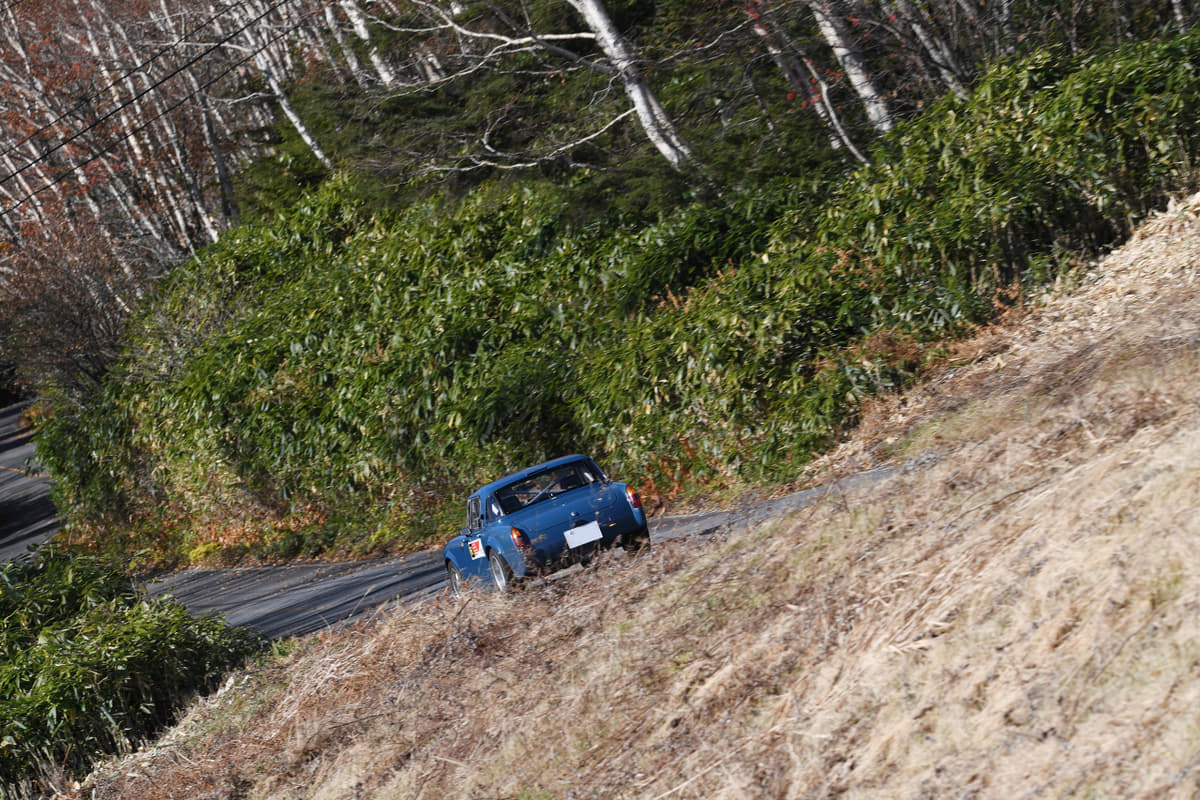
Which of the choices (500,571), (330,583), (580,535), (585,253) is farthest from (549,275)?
(580,535)

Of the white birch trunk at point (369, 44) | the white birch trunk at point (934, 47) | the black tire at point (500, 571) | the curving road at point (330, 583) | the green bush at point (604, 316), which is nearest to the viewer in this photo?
the black tire at point (500, 571)

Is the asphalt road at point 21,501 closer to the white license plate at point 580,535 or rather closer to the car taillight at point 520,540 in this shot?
the car taillight at point 520,540

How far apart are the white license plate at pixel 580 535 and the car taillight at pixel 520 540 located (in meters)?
0.35

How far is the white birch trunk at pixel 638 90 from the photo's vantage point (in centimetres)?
1585

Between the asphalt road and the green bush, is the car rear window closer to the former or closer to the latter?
the green bush

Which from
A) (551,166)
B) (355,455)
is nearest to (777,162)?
(551,166)

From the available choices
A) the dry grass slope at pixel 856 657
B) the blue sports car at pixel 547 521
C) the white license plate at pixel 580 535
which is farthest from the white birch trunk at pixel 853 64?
the white license plate at pixel 580 535

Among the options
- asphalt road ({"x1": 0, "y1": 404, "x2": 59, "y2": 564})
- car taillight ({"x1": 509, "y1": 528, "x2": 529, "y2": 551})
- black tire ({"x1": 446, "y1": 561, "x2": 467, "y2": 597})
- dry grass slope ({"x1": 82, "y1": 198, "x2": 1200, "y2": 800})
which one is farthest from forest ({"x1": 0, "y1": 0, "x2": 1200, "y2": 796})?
asphalt road ({"x1": 0, "y1": 404, "x2": 59, "y2": 564})

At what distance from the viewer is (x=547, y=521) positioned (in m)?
10.2

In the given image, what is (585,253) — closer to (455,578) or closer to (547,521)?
(455,578)

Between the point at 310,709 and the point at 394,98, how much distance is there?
14028 millimetres

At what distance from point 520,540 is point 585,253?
8.23 m

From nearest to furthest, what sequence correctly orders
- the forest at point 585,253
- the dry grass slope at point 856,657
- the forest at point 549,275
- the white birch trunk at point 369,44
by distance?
the dry grass slope at point 856,657 → the forest at point 549,275 → the forest at point 585,253 → the white birch trunk at point 369,44

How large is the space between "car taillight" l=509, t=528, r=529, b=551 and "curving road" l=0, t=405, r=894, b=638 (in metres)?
1.11
